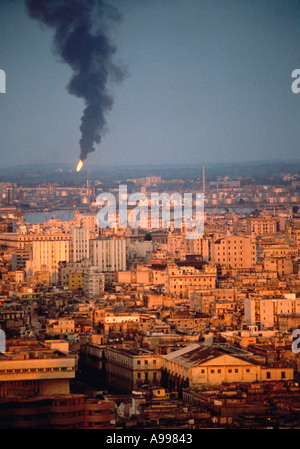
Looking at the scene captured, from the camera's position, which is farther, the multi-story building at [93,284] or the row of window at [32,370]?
the multi-story building at [93,284]

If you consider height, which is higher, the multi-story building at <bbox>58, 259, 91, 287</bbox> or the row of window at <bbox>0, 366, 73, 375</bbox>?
the multi-story building at <bbox>58, 259, 91, 287</bbox>

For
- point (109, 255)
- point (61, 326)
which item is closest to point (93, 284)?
point (109, 255)

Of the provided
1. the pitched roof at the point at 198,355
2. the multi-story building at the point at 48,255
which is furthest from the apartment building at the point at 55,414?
the multi-story building at the point at 48,255

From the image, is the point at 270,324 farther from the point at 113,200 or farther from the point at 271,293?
the point at 113,200

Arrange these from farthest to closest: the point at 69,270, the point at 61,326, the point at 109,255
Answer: the point at 109,255
the point at 69,270
the point at 61,326

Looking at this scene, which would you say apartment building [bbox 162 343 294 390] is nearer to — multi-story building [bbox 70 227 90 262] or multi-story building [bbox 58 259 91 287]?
multi-story building [bbox 58 259 91 287]

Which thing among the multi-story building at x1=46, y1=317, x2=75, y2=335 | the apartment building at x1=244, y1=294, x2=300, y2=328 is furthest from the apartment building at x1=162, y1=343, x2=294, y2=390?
the apartment building at x1=244, y1=294, x2=300, y2=328

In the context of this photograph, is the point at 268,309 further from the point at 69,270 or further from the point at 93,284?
the point at 69,270

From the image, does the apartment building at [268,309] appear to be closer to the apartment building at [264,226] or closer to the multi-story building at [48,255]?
the multi-story building at [48,255]

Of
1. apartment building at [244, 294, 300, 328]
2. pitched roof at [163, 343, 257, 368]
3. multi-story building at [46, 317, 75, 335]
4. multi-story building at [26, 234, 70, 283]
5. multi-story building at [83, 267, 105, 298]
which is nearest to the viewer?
pitched roof at [163, 343, 257, 368]
